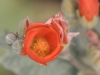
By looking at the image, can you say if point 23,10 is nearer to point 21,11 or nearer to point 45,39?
point 21,11

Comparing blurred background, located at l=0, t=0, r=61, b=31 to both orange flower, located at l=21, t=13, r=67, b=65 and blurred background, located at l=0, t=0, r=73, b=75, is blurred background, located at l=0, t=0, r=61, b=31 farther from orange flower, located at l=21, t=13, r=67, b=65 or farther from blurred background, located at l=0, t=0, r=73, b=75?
orange flower, located at l=21, t=13, r=67, b=65

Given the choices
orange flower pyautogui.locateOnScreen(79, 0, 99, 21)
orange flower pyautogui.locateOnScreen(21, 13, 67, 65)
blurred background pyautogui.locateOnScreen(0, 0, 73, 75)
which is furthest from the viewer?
blurred background pyautogui.locateOnScreen(0, 0, 73, 75)

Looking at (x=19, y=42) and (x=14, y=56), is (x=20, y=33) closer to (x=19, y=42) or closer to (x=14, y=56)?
(x=19, y=42)

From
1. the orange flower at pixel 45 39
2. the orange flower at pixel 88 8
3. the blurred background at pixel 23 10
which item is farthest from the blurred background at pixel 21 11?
the orange flower at pixel 45 39

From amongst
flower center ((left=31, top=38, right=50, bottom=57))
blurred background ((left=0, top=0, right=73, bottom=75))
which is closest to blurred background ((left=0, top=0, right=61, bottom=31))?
blurred background ((left=0, top=0, right=73, bottom=75))

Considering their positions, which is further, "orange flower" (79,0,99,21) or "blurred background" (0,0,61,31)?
"blurred background" (0,0,61,31)

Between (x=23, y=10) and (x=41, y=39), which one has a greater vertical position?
(x=23, y=10)

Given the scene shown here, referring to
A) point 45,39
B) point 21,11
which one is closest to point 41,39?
point 45,39
